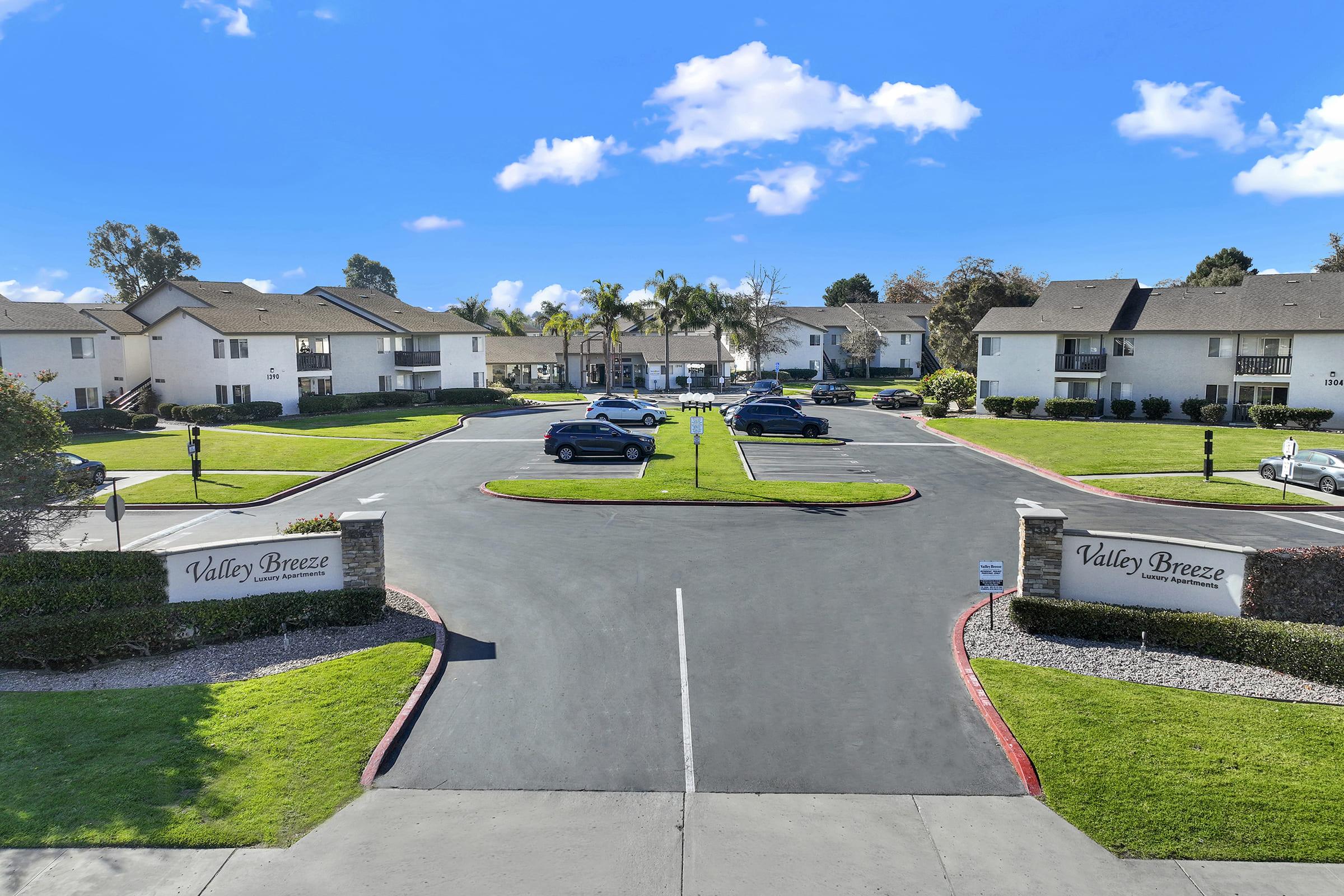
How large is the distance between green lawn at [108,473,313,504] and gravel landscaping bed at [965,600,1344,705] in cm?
2134

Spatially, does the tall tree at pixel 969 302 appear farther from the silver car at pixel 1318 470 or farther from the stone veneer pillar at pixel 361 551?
the stone veneer pillar at pixel 361 551

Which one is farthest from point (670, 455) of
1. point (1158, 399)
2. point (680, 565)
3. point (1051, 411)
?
point (1158, 399)

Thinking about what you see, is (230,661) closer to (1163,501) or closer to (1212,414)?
(1163,501)

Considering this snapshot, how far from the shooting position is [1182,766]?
9.01 meters

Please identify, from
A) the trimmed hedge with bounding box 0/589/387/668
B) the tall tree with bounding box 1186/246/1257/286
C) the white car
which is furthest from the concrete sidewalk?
the tall tree with bounding box 1186/246/1257/286

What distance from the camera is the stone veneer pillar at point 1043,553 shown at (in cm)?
1361

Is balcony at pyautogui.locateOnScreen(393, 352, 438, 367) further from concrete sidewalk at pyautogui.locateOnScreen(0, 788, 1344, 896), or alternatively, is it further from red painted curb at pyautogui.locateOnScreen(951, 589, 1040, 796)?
concrete sidewalk at pyautogui.locateOnScreen(0, 788, 1344, 896)

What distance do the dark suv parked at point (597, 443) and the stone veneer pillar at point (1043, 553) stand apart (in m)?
18.9

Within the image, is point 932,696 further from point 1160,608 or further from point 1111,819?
point 1160,608

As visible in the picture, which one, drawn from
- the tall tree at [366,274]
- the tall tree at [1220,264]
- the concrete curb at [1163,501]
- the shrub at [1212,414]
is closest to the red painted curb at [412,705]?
the concrete curb at [1163,501]

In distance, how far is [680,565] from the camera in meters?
17.0

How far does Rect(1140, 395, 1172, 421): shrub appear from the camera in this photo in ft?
156

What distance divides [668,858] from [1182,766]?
5.82 meters

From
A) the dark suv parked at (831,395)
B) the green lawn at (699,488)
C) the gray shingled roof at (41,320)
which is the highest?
the gray shingled roof at (41,320)
